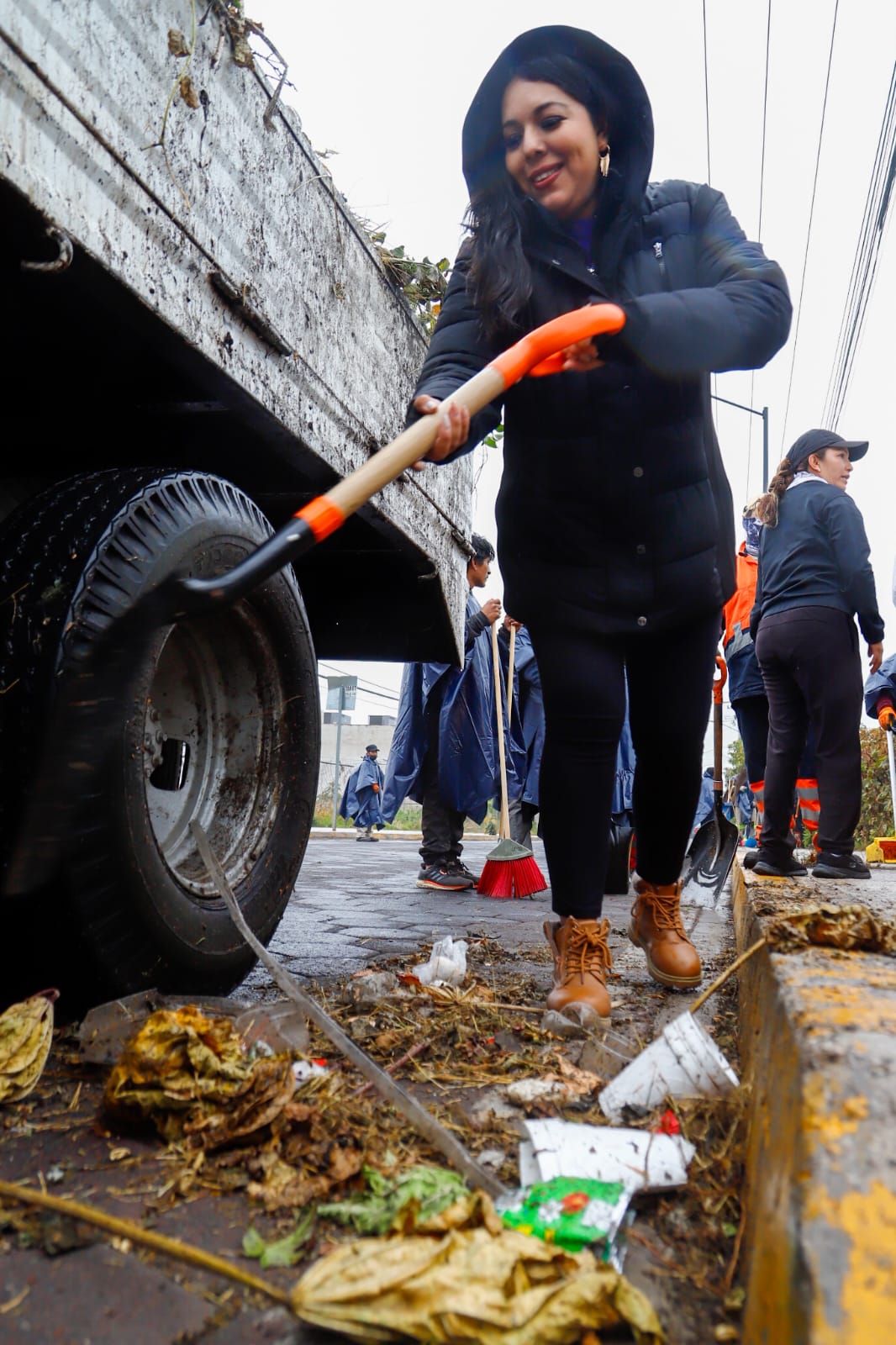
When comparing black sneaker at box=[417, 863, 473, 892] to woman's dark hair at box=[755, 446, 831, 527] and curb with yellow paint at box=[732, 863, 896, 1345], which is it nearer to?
woman's dark hair at box=[755, 446, 831, 527]

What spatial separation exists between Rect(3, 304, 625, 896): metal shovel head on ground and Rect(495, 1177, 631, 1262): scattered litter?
0.83 metres

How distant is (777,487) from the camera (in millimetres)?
4898

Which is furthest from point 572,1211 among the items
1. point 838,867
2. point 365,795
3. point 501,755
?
point 365,795

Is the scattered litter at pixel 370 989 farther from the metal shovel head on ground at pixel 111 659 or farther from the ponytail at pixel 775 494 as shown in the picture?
the ponytail at pixel 775 494

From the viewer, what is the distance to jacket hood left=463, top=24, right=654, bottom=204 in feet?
6.53

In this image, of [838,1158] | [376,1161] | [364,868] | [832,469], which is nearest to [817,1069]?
[838,1158]

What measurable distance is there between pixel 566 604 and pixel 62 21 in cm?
134

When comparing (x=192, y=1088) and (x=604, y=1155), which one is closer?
(x=604, y=1155)

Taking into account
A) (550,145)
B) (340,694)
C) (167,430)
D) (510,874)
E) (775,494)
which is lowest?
(510,874)

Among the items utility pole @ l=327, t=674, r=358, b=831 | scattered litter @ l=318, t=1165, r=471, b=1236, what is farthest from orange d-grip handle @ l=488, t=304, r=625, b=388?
utility pole @ l=327, t=674, r=358, b=831

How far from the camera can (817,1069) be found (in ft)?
2.98

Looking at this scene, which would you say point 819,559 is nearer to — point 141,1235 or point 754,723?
point 754,723

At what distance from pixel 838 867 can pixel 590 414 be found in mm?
3150

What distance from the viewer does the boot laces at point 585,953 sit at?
1.99 metres
